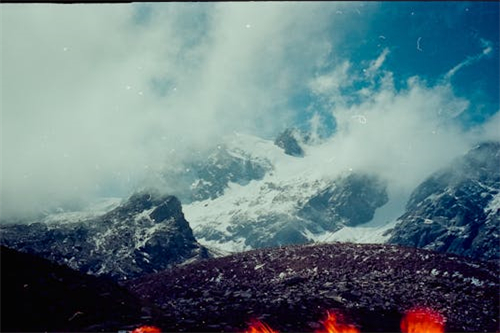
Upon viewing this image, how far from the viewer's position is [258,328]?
27750 mm

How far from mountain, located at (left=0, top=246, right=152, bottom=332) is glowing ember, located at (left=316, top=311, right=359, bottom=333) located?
11.2 m

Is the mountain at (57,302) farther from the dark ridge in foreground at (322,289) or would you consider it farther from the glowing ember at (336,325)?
the glowing ember at (336,325)

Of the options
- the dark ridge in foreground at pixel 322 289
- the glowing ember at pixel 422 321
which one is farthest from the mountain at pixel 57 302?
the glowing ember at pixel 422 321

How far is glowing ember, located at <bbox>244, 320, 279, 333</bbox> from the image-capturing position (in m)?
27.3

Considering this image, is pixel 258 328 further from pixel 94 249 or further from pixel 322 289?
pixel 94 249

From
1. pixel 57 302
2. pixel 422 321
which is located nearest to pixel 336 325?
pixel 422 321

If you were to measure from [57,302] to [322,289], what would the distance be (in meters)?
21.1

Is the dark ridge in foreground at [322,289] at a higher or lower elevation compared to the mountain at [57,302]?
lower

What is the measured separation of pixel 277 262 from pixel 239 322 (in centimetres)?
1907

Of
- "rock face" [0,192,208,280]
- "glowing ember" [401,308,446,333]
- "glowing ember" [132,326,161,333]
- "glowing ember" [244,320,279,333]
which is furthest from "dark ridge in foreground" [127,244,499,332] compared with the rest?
"rock face" [0,192,208,280]

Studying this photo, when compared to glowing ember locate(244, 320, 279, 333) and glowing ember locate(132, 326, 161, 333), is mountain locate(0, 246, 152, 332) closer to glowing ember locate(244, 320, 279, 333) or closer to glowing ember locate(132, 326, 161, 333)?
glowing ember locate(132, 326, 161, 333)

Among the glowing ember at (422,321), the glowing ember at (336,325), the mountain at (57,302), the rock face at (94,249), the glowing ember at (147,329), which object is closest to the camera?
the mountain at (57,302)

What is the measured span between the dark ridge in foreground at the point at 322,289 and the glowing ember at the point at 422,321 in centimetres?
61

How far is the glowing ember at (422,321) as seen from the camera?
30.0 metres
